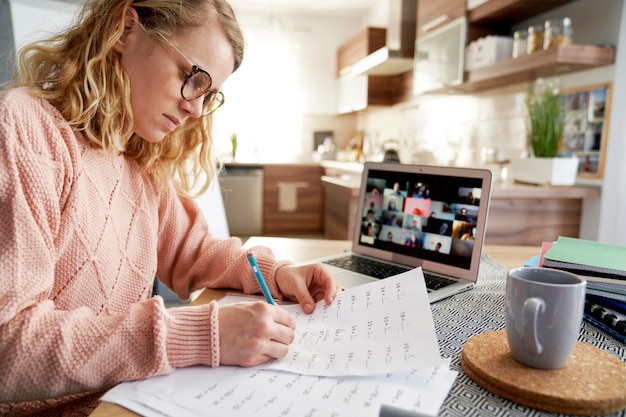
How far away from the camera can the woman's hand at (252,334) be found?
1.86ft

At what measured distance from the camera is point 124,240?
0.86 metres

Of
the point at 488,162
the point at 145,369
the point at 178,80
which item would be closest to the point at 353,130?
the point at 488,162

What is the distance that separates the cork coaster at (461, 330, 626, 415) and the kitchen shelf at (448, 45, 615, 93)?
1.52 metres

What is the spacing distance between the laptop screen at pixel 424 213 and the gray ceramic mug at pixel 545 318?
0.41 m

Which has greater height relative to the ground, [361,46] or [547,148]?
[361,46]

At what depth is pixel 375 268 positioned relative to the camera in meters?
1.06

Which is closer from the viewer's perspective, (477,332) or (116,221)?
(477,332)

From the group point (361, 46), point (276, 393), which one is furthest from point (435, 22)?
point (276, 393)

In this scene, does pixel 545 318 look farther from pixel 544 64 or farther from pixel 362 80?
pixel 362 80

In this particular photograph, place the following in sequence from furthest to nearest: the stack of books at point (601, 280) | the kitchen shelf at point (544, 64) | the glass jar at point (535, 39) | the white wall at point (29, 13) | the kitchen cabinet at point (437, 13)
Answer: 1. the kitchen cabinet at point (437, 13)
2. the glass jar at point (535, 39)
3. the kitchen shelf at point (544, 64)
4. the white wall at point (29, 13)
5. the stack of books at point (601, 280)

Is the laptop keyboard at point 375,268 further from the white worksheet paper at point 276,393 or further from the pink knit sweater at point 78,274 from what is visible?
the white worksheet paper at point 276,393

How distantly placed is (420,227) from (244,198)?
355cm

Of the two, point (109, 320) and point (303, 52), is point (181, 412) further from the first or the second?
point (303, 52)

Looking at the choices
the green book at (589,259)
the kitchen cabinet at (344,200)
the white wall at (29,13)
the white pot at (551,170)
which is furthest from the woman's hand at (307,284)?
the white pot at (551,170)
